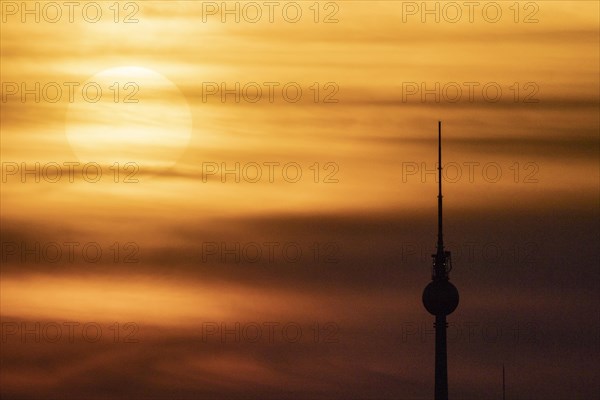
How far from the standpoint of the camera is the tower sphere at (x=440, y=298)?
104m

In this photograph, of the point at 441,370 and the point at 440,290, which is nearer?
the point at 440,290

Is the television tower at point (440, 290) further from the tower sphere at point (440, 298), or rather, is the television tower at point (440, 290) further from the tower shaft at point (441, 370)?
the tower shaft at point (441, 370)

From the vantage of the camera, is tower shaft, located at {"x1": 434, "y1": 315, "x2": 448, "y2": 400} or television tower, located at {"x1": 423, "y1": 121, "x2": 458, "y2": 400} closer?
television tower, located at {"x1": 423, "y1": 121, "x2": 458, "y2": 400}

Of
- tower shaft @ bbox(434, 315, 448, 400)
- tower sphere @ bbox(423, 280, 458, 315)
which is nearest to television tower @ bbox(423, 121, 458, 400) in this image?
tower sphere @ bbox(423, 280, 458, 315)

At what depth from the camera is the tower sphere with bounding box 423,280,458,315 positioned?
342ft

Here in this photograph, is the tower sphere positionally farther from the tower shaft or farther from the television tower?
the tower shaft

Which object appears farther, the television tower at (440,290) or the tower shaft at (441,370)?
the tower shaft at (441,370)

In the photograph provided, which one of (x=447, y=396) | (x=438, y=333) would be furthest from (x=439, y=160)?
(x=447, y=396)

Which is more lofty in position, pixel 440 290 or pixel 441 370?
pixel 440 290

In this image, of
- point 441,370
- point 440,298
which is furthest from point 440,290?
point 441,370

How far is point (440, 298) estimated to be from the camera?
104m

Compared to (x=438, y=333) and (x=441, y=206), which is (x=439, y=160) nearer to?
(x=441, y=206)

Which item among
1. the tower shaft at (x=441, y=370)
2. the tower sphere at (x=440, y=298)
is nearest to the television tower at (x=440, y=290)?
the tower sphere at (x=440, y=298)

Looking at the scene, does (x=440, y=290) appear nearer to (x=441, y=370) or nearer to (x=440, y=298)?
(x=440, y=298)
